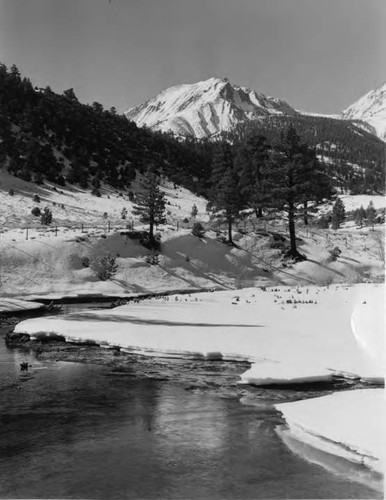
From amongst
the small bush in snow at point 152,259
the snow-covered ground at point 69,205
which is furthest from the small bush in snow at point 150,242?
the snow-covered ground at point 69,205

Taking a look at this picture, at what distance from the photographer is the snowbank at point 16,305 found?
32.1 meters

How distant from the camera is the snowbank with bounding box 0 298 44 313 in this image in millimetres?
32094

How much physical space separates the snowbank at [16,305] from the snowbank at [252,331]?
22.6ft

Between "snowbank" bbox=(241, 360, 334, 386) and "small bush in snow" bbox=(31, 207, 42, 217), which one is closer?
"snowbank" bbox=(241, 360, 334, 386)

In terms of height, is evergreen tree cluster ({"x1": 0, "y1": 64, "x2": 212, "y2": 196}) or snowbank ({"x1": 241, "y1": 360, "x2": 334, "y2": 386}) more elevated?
evergreen tree cluster ({"x1": 0, "y1": 64, "x2": 212, "y2": 196})

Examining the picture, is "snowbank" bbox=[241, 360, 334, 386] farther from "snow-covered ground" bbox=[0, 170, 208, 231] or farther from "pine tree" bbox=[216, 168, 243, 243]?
"snow-covered ground" bbox=[0, 170, 208, 231]

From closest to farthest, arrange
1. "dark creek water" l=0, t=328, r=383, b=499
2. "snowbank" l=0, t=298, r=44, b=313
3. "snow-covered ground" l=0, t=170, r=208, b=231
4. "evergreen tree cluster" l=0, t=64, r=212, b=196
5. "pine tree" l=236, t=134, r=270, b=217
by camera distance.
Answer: "dark creek water" l=0, t=328, r=383, b=499
"snowbank" l=0, t=298, r=44, b=313
"snow-covered ground" l=0, t=170, r=208, b=231
"pine tree" l=236, t=134, r=270, b=217
"evergreen tree cluster" l=0, t=64, r=212, b=196

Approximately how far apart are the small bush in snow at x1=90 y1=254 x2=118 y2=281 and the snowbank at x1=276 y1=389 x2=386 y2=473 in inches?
1300

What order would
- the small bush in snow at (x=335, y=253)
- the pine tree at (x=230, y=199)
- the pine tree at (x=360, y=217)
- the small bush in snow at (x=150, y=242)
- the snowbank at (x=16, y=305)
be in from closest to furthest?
the snowbank at (x=16, y=305)
the small bush in snow at (x=150, y=242)
the pine tree at (x=230, y=199)
the small bush in snow at (x=335, y=253)
the pine tree at (x=360, y=217)

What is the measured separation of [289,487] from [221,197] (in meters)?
45.8

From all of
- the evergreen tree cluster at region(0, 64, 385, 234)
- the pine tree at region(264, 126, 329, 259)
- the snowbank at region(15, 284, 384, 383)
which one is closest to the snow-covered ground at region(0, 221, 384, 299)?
the pine tree at region(264, 126, 329, 259)

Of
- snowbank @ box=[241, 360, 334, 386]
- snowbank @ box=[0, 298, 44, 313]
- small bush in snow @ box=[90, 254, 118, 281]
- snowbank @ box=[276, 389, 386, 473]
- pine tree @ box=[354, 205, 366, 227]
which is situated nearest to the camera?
snowbank @ box=[276, 389, 386, 473]

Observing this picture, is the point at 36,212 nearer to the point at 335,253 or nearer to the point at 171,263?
the point at 171,263

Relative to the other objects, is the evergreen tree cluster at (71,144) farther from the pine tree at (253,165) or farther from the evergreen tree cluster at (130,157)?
the pine tree at (253,165)
